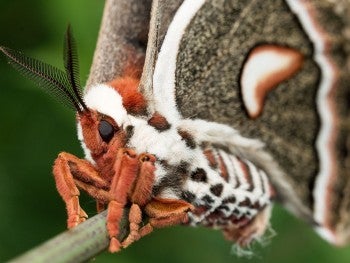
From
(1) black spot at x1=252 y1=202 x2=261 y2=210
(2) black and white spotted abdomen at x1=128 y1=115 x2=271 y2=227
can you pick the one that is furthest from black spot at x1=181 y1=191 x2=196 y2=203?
(1) black spot at x1=252 y1=202 x2=261 y2=210

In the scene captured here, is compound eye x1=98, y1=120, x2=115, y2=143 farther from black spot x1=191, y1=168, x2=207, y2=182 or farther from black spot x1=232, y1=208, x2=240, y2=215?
black spot x1=232, y1=208, x2=240, y2=215

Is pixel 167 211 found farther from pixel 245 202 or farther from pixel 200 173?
pixel 245 202

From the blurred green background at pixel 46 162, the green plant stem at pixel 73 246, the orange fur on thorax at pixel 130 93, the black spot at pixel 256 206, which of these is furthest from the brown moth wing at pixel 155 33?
the blurred green background at pixel 46 162

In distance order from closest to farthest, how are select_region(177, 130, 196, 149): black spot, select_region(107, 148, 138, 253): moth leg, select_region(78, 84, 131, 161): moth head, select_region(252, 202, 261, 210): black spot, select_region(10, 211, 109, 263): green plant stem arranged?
select_region(10, 211, 109, 263): green plant stem, select_region(107, 148, 138, 253): moth leg, select_region(78, 84, 131, 161): moth head, select_region(177, 130, 196, 149): black spot, select_region(252, 202, 261, 210): black spot

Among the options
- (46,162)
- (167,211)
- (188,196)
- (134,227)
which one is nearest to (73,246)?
(134,227)

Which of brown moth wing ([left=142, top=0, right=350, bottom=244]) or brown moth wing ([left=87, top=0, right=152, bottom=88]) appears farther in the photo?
brown moth wing ([left=87, top=0, right=152, bottom=88])

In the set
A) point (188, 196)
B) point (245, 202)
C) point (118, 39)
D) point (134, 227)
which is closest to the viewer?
point (134, 227)

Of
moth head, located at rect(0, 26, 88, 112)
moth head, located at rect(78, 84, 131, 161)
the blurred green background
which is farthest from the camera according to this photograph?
the blurred green background
